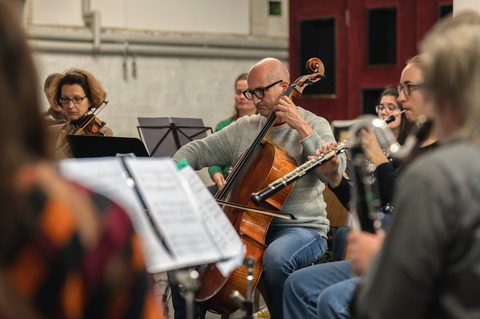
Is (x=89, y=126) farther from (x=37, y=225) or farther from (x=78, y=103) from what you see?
(x=37, y=225)

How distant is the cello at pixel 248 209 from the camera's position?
139 inches

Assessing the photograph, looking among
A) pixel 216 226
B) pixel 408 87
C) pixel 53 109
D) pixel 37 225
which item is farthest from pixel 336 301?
pixel 53 109

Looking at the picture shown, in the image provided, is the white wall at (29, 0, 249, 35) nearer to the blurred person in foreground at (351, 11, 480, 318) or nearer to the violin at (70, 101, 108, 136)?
the violin at (70, 101, 108, 136)

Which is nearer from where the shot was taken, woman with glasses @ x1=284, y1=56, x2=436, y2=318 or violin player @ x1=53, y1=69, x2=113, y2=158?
woman with glasses @ x1=284, y1=56, x2=436, y2=318

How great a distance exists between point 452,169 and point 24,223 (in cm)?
79

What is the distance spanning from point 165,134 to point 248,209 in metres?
1.70

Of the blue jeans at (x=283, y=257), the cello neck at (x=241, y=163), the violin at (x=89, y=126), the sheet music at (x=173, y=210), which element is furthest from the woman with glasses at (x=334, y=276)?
the violin at (x=89, y=126)

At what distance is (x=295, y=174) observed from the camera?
11.1 feet

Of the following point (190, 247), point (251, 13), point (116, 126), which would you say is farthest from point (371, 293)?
point (251, 13)

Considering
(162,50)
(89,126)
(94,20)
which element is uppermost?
(94,20)

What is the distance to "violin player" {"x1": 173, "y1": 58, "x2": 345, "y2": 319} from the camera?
3596mm

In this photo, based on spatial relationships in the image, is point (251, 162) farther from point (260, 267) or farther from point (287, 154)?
point (260, 267)

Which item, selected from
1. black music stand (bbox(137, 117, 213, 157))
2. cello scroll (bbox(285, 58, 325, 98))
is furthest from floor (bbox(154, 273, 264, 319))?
cello scroll (bbox(285, 58, 325, 98))

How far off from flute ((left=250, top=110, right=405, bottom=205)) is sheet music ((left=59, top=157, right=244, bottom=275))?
1.28 m
